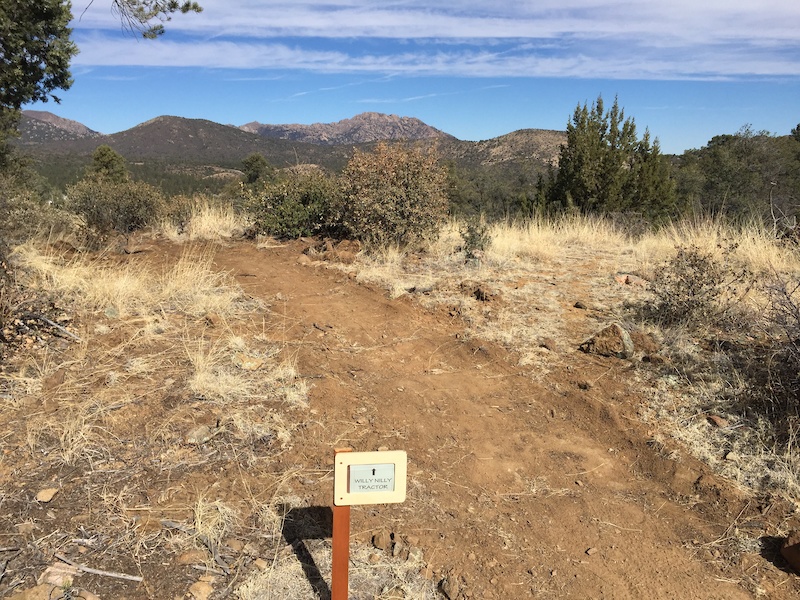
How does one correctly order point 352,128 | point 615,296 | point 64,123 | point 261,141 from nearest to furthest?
point 615,296, point 261,141, point 352,128, point 64,123

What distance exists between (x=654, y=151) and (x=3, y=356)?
15.2 meters

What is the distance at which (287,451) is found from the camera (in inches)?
130

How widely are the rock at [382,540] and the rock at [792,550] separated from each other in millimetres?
1938

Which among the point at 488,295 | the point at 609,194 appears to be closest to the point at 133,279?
the point at 488,295

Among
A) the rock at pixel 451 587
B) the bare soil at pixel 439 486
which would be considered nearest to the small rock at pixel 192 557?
the bare soil at pixel 439 486

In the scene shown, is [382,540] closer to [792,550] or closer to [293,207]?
[792,550]

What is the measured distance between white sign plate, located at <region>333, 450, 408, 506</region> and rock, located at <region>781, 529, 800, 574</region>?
201 centimetres

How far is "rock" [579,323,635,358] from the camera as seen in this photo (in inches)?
187

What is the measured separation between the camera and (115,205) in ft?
30.9

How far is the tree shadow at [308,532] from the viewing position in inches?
93.4

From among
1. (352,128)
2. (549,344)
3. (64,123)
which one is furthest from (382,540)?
(64,123)

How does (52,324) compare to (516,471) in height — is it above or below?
above

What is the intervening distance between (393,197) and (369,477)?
6706mm

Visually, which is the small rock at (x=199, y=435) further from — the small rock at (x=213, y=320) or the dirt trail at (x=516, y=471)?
the small rock at (x=213, y=320)
